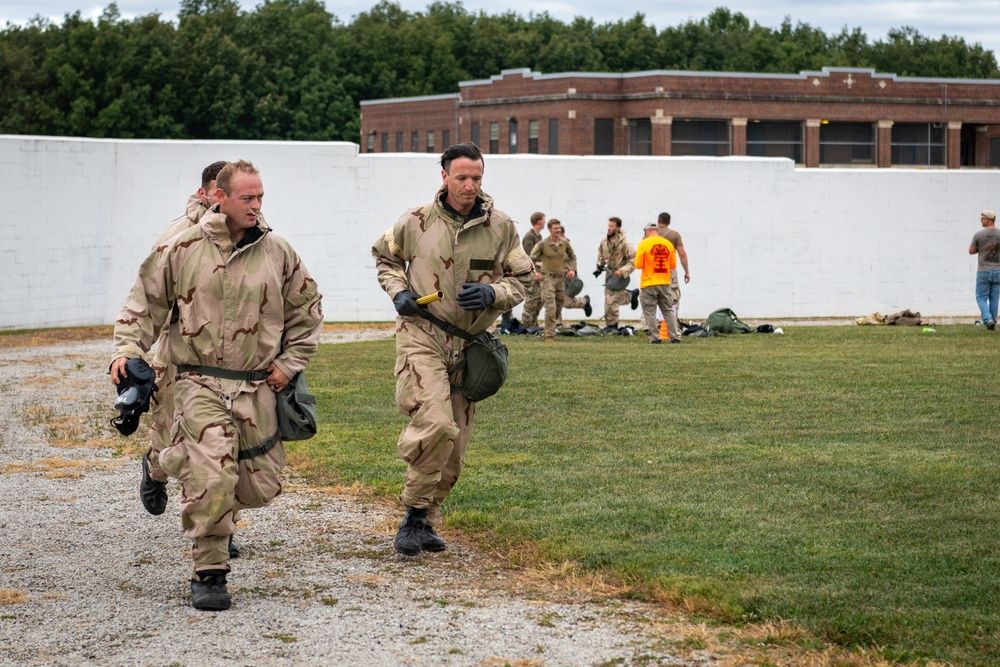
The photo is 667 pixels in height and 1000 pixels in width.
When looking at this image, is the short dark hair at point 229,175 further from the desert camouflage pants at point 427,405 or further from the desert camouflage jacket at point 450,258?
the desert camouflage pants at point 427,405

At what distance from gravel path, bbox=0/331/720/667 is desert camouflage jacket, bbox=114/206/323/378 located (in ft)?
3.76

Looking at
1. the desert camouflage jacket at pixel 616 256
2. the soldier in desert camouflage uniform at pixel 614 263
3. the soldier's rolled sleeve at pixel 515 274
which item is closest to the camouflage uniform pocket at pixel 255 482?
the soldier's rolled sleeve at pixel 515 274

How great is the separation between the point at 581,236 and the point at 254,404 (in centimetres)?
2096

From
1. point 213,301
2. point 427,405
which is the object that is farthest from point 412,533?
point 213,301

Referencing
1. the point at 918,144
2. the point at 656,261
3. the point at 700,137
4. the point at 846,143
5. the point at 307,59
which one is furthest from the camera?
the point at 307,59

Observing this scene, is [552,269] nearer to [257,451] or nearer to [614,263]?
[614,263]

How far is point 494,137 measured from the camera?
246ft

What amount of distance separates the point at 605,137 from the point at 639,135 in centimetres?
179

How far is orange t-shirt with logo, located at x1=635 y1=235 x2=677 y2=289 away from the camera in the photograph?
20641mm

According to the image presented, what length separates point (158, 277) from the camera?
6.43 meters

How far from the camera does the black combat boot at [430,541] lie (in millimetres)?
7414

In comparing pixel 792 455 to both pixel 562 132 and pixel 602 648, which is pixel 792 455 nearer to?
pixel 602 648

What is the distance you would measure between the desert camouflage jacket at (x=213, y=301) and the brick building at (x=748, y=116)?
60.9 meters

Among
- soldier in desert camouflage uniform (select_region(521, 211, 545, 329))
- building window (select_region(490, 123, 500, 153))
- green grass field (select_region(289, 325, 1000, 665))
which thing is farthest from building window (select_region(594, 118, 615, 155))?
green grass field (select_region(289, 325, 1000, 665))
